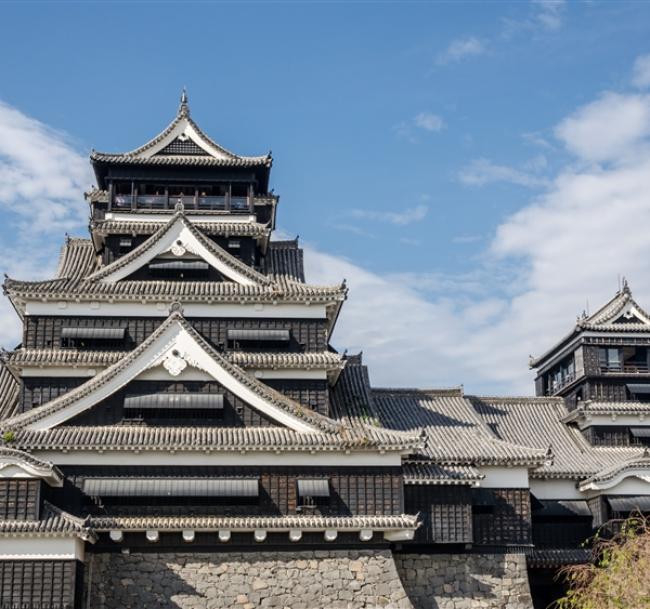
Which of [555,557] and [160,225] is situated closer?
[555,557]

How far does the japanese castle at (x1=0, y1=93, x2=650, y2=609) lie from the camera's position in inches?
1100

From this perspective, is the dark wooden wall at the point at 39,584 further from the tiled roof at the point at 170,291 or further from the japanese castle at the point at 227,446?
the tiled roof at the point at 170,291

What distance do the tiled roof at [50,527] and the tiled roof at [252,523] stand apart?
44.2 inches

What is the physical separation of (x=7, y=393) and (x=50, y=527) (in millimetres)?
8890

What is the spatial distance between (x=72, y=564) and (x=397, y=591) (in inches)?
360

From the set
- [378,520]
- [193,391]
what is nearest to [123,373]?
[193,391]

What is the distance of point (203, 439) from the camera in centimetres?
2908

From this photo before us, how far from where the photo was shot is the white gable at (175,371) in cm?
2944

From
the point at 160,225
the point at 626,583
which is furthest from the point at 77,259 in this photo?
the point at 626,583

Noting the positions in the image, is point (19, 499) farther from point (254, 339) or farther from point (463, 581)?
point (463, 581)

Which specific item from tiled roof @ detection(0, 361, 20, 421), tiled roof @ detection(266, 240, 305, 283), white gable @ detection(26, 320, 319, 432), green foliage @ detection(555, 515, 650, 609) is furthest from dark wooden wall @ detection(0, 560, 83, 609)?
tiled roof @ detection(266, 240, 305, 283)

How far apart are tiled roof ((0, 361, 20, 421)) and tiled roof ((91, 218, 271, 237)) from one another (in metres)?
5.88

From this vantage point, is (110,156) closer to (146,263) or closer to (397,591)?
(146,263)

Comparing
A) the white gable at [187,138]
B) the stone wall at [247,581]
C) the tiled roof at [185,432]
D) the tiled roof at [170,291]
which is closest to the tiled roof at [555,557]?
the stone wall at [247,581]
